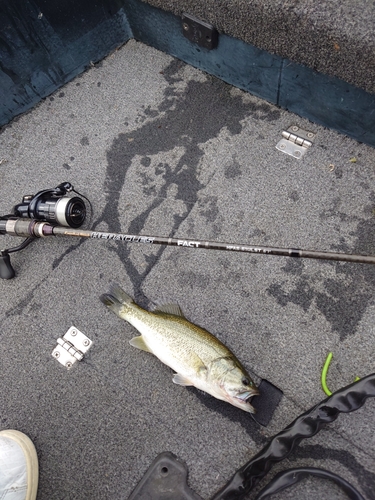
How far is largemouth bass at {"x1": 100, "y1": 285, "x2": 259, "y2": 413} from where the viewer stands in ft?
6.09

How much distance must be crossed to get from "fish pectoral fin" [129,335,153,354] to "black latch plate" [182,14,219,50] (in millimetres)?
2131

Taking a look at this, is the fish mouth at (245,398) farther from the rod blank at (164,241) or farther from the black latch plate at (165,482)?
the rod blank at (164,241)

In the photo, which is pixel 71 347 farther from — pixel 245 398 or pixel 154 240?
pixel 245 398

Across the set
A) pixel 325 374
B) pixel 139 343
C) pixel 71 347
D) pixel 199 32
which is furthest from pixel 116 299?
pixel 199 32

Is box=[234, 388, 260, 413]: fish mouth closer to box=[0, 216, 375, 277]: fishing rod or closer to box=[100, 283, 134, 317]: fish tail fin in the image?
box=[0, 216, 375, 277]: fishing rod

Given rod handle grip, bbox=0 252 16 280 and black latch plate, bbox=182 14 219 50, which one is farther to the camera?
black latch plate, bbox=182 14 219 50

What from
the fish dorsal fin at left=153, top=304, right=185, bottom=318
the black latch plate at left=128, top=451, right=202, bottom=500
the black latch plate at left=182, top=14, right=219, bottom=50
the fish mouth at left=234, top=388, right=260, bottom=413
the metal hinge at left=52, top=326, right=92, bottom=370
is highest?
the black latch plate at left=182, top=14, right=219, bottom=50

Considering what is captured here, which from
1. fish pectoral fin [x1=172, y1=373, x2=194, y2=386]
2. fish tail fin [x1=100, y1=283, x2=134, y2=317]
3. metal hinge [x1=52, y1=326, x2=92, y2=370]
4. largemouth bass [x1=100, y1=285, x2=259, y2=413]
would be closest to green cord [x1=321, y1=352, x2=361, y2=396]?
largemouth bass [x1=100, y1=285, x2=259, y2=413]

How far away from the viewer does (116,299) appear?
2.24m

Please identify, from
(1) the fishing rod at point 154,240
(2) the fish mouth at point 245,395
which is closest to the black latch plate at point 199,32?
(1) the fishing rod at point 154,240

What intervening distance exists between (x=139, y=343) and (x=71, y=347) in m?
0.47

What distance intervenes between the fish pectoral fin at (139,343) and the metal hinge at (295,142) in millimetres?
1659

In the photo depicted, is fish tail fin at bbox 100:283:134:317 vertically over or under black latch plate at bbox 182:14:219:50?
under

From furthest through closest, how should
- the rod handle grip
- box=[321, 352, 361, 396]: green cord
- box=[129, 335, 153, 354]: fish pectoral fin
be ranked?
the rod handle grip, box=[129, 335, 153, 354]: fish pectoral fin, box=[321, 352, 361, 396]: green cord
